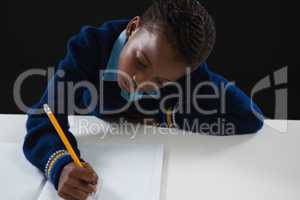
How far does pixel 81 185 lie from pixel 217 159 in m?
0.24

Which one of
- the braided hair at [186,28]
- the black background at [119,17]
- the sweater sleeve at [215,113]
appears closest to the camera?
the braided hair at [186,28]

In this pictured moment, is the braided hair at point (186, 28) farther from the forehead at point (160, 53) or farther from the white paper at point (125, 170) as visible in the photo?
the white paper at point (125, 170)

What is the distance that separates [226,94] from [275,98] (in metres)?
0.77

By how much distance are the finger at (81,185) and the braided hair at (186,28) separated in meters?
0.23

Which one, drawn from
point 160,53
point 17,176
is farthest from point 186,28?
point 17,176

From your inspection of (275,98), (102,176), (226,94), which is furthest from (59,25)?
(102,176)

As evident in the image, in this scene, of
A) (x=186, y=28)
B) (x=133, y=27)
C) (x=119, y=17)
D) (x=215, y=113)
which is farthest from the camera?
(x=119, y=17)

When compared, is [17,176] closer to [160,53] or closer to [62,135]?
[62,135]

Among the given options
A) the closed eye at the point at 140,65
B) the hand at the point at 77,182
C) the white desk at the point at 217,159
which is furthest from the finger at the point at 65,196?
the closed eye at the point at 140,65

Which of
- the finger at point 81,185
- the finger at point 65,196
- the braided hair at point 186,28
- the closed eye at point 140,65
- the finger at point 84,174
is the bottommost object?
the finger at point 65,196

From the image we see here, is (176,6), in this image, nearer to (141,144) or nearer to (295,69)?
(141,144)

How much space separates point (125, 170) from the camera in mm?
878

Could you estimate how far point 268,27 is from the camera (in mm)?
1730

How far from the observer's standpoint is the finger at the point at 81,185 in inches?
31.9
